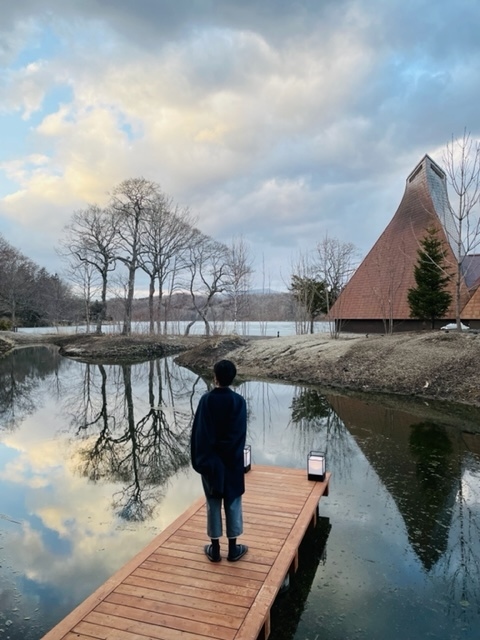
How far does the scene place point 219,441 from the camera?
119 inches

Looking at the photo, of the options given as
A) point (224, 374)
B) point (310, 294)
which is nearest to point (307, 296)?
point (310, 294)

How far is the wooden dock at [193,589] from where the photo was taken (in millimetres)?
2469

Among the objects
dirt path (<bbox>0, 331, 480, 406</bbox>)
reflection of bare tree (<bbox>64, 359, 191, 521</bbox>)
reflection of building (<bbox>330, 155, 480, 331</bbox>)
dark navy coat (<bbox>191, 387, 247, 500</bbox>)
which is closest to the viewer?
dark navy coat (<bbox>191, 387, 247, 500</bbox>)

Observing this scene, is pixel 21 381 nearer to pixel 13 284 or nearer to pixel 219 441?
pixel 219 441

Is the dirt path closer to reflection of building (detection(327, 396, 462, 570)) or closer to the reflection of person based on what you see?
reflection of building (detection(327, 396, 462, 570))

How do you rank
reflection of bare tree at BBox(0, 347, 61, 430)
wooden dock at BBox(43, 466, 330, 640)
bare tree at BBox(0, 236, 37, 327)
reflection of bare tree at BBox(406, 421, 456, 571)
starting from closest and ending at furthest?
wooden dock at BBox(43, 466, 330, 640) → reflection of bare tree at BBox(406, 421, 456, 571) → reflection of bare tree at BBox(0, 347, 61, 430) → bare tree at BBox(0, 236, 37, 327)

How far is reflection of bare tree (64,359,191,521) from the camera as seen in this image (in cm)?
553

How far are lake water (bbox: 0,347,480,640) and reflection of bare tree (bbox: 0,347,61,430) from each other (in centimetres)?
19

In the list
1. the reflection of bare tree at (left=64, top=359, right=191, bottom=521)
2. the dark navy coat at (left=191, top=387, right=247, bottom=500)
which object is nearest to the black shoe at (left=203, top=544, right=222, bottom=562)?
the dark navy coat at (left=191, top=387, right=247, bottom=500)

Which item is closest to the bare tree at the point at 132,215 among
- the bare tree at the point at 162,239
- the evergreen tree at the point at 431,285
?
the bare tree at the point at 162,239

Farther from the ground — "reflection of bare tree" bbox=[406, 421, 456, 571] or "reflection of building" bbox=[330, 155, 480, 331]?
"reflection of building" bbox=[330, 155, 480, 331]

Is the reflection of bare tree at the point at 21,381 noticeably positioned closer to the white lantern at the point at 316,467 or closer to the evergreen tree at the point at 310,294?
the white lantern at the point at 316,467

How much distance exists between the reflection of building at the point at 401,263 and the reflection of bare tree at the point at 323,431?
34.3 ft

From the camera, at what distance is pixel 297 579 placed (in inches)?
137
